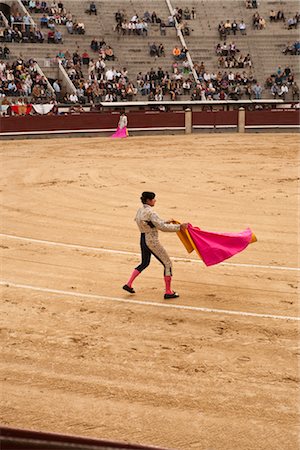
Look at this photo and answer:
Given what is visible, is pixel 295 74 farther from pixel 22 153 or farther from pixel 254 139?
pixel 22 153

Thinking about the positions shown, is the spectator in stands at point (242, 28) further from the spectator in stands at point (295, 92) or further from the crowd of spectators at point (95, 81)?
the crowd of spectators at point (95, 81)

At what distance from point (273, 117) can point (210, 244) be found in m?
21.8

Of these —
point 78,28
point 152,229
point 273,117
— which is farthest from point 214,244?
point 78,28

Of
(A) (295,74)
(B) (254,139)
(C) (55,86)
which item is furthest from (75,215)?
(A) (295,74)

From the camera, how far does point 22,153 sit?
21.6 meters

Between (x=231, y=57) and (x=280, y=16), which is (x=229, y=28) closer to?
(x=231, y=57)

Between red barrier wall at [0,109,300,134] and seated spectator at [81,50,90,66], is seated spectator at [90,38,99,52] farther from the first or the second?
red barrier wall at [0,109,300,134]

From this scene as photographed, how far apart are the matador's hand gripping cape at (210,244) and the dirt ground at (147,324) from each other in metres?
0.45

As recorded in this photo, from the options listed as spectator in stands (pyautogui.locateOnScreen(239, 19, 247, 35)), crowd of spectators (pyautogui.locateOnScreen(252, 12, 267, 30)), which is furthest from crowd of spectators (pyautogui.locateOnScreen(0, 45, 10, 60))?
crowd of spectators (pyautogui.locateOnScreen(252, 12, 267, 30))

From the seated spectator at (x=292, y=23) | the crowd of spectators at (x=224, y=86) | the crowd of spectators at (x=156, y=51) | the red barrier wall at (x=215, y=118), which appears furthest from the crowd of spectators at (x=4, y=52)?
the seated spectator at (x=292, y=23)

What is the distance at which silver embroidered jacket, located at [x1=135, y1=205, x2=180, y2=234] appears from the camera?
7383 mm

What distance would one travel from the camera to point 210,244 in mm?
7797

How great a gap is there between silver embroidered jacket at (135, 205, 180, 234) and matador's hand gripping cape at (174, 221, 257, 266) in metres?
0.32

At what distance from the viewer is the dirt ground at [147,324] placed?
15.8 feet
